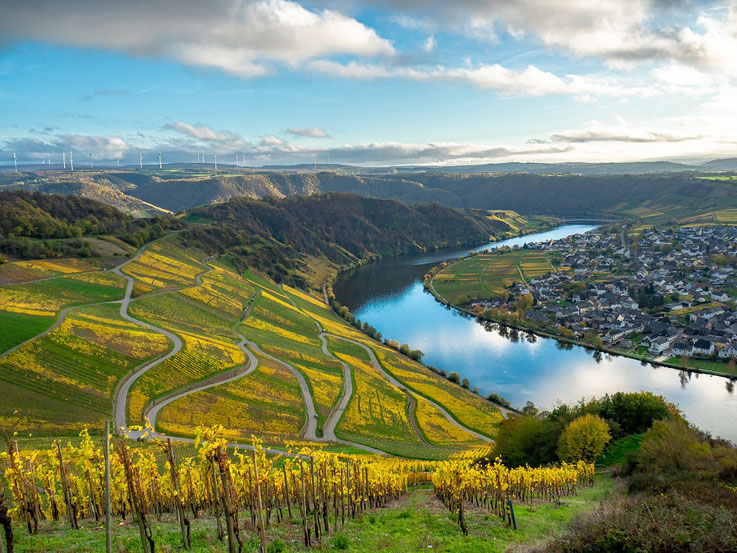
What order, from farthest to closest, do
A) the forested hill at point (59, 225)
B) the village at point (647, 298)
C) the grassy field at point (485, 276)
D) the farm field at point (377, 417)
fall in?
the grassy field at point (485, 276), the forested hill at point (59, 225), the village at point (647, 298), the farm field at point (377, 417)

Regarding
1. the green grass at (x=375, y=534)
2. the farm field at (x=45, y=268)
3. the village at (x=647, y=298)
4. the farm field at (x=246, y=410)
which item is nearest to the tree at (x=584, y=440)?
the green grass at (x=375, y=534)

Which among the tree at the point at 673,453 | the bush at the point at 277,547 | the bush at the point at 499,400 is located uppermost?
the bush at the point at 277,547

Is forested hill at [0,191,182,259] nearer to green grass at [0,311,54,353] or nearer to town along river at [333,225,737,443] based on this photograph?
green grass at [0,311,54,353]

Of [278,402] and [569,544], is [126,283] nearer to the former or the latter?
[278,402]

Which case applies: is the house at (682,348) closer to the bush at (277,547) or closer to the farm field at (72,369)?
the farm field at (72,369)

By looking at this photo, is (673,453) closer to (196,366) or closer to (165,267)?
(196,366)

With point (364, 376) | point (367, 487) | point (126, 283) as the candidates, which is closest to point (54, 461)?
point (367, 487)

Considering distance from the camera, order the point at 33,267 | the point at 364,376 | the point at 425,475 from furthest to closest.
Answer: the point at 33,267, the point at 364,376, the point at 425,475
